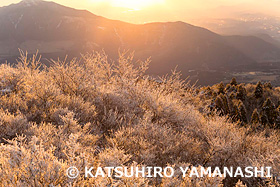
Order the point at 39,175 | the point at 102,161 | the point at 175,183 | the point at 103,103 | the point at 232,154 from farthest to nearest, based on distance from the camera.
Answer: the point at 103,103 → the point at 232,154 → the point at 102,161 → the point at 175,183 → the point at 39,175

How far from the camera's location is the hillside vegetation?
2.65m

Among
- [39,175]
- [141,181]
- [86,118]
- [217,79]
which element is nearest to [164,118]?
[86,118]

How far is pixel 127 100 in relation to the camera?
773cm

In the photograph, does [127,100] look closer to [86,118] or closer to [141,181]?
[86,118]

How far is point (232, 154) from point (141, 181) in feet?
12.4
